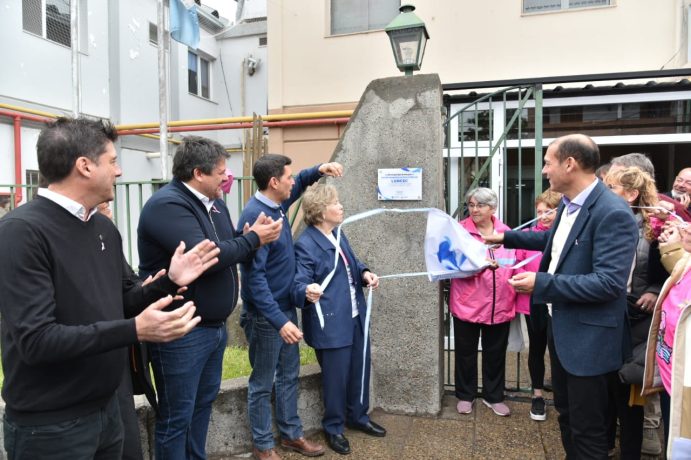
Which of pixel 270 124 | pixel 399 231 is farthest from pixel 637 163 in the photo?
pixel 270 124

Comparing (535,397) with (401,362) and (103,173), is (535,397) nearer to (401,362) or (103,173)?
(401,362)

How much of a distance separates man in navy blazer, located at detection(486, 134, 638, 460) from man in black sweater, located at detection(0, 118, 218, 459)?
6.29 ft

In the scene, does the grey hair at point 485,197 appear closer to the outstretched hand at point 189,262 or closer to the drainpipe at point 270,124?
the outstretched hand at point 189,262

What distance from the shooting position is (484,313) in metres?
3.90

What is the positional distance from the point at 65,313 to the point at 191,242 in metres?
0.74

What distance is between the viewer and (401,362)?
13.1ft

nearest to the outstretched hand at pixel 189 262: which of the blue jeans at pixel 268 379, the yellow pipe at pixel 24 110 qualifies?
the blue jeans at pixel 268 379

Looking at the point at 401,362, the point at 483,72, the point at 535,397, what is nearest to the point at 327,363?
the point at 401,362

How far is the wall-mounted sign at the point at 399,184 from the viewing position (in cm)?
388

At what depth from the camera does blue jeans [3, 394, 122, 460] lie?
1.74 m

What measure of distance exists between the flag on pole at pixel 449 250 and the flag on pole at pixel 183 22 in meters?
7.93

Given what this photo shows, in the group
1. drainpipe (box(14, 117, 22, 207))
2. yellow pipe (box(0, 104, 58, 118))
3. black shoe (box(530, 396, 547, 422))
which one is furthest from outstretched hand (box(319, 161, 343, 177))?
yellow pipe (box(0, 104, 58, 118))

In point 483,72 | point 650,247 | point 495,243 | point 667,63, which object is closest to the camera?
point 650,247

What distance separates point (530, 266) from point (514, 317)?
43 centimetres
